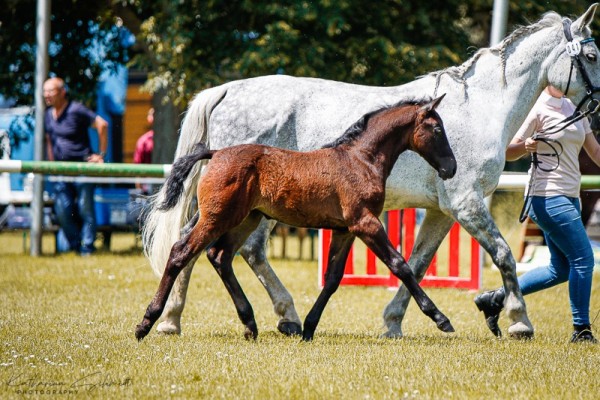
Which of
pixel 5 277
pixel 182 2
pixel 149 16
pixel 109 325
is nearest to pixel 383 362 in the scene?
pixel 109 325

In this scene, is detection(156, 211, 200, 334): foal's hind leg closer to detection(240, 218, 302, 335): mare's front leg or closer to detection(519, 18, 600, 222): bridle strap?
detection(240, 218, 302, 335): mare's front leg

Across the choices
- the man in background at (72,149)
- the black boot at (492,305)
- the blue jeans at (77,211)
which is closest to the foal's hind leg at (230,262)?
the black boot at (492,305)

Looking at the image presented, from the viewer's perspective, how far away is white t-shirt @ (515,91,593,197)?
7609 mm

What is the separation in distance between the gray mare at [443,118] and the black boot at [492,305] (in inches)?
7.4

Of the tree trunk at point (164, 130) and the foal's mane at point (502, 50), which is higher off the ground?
the foal's mane at point (502, 50)

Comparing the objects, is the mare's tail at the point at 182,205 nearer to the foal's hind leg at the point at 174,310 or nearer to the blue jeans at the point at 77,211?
the foal's hind leg at the point at 174,310

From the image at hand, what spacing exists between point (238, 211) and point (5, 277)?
19.5 feet

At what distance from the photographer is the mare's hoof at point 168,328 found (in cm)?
770

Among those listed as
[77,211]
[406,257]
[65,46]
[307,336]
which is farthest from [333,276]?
[65,46]

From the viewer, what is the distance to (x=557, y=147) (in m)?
7.67

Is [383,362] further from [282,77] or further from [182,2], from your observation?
[182,2]

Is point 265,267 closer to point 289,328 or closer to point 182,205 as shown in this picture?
point 289,328

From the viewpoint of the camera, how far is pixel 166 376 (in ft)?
18.7

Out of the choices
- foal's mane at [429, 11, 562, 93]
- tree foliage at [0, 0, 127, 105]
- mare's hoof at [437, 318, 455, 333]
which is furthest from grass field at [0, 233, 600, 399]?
tree foliage at [0, 0, 127, 105]
